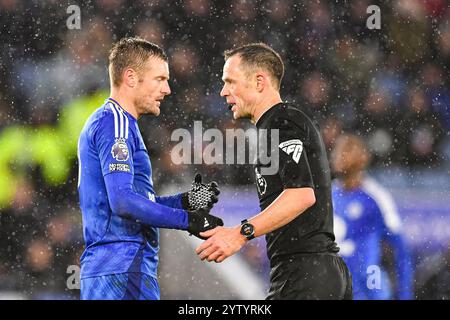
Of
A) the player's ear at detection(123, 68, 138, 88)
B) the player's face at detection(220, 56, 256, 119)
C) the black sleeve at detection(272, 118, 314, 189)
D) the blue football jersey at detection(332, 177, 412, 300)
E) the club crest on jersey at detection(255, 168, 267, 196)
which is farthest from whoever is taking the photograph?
the blue football jersey at detection(332, 177, 412, 300)

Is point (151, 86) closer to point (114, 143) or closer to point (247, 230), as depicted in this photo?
point (114, 143)

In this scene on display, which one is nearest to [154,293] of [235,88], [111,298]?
[111,298]

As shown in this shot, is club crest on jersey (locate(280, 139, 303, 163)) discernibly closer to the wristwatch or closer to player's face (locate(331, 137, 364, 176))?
the wristwatch

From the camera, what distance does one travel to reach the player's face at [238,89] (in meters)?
3.56

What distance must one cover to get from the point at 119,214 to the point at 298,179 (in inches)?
32.0

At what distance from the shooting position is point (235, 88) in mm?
3637

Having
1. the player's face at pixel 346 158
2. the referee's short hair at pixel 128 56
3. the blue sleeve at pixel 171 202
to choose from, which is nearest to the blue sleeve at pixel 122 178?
the referee's short hair at pixel 128 56

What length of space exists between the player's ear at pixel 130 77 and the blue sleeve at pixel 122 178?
0.96 feet

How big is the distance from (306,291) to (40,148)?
396 centimetres

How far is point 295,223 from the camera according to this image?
3.23 meters

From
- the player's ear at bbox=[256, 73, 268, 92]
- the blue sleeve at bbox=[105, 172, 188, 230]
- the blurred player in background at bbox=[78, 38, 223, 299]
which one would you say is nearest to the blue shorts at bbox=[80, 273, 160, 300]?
the blurred player in background at bbox=[78, 38, 223, 299]

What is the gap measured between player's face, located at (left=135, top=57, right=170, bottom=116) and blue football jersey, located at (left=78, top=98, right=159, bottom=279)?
7.4 inches

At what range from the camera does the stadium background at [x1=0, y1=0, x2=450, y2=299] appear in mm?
6180

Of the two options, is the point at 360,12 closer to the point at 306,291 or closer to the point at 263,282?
the point at 263,282
